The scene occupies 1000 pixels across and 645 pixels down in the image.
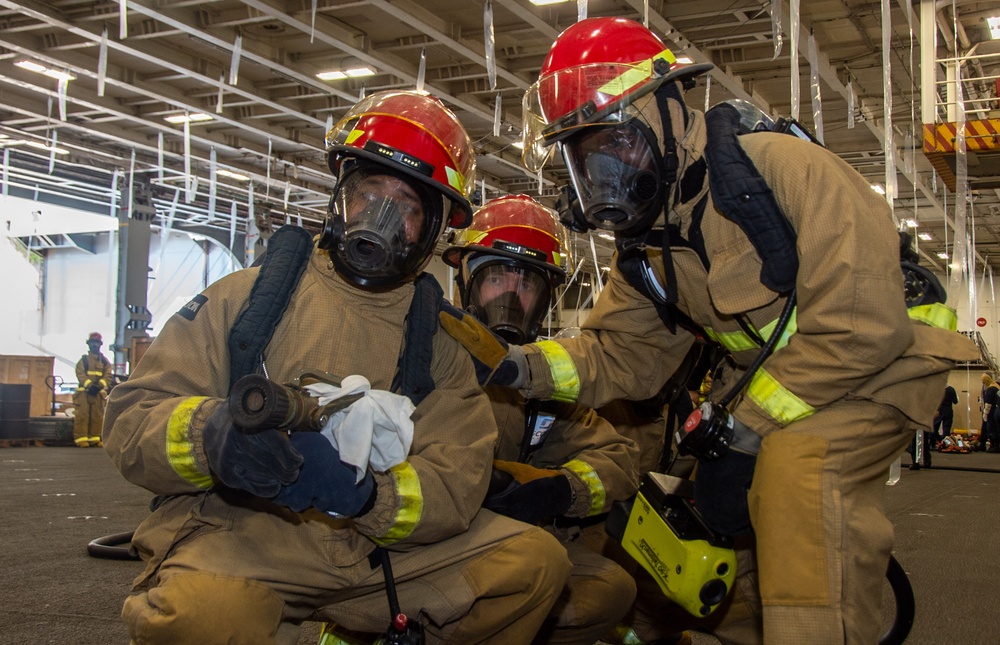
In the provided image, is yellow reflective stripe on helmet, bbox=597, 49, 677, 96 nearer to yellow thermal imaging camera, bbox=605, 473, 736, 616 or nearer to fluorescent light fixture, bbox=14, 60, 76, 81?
yellow thermal imaging camera, bbox=605, 473, 736, 616

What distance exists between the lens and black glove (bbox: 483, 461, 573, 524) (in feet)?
7.61

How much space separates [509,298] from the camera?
3.08m

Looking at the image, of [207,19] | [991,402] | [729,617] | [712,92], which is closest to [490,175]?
[712,92]

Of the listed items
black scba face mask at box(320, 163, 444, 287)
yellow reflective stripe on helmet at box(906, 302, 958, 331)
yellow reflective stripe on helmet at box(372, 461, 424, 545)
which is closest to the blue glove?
yellow reflective stripe on helmet at box(372, 461, 424, 545)

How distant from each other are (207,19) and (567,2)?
3620mm

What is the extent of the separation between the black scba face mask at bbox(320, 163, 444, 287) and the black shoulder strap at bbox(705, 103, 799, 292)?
692mm

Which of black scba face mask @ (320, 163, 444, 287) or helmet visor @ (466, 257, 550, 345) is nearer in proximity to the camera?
black scba face mask @ (320, 163, 444, 287)

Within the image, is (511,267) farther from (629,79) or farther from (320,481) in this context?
(320,481)

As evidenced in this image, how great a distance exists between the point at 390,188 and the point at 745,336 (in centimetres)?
92

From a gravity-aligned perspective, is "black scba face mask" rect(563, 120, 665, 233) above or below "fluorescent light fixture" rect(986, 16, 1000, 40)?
below

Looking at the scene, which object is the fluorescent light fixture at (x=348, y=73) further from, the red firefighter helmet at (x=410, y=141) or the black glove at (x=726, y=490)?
the black glove at (x=726, y=490)

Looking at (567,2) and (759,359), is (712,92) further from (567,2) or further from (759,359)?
(759,359)

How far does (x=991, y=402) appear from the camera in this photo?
662 inches

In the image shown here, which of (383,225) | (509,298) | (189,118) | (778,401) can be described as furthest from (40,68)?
(778,401)
